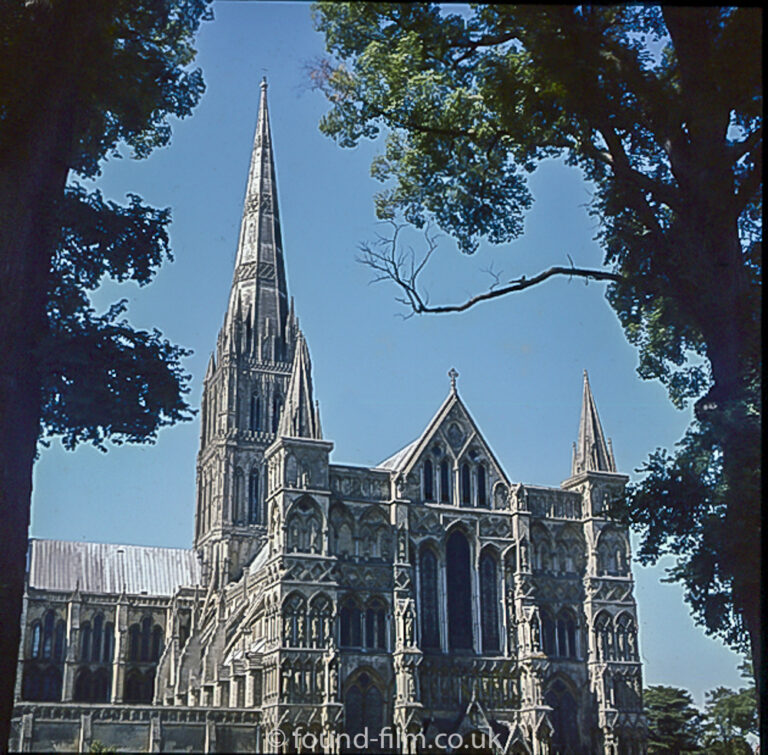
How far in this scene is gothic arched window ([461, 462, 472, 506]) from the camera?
118 feet

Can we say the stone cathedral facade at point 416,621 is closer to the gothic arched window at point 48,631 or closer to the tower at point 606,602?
the tower at point 606,602

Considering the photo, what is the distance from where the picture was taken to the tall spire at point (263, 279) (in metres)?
54.8

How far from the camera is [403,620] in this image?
108 feet

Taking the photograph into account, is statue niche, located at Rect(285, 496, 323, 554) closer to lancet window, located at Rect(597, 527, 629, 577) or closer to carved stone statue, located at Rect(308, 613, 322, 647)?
carved stone statue, located at Rect(308, 613, 322, 647)

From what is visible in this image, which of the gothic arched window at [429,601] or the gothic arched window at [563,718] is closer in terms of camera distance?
the gothic arched window at [429,601]

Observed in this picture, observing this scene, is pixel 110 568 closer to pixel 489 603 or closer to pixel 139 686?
pixel 139 686

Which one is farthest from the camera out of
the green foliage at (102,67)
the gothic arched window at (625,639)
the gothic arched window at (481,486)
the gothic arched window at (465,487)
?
the gothic arched window at (481,486)

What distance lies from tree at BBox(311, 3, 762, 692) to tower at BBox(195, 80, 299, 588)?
4204cm

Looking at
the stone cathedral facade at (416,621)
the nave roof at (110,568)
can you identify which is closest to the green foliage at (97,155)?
the stone cathedral facade at (416,621)

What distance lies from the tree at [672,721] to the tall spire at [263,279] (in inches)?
1222

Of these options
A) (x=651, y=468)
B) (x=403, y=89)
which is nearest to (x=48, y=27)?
(x=403, y=89)

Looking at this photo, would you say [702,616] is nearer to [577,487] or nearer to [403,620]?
[403,620]

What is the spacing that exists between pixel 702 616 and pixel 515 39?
711 centimetres

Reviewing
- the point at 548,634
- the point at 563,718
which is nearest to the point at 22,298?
the point at 548,634
